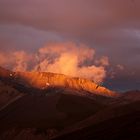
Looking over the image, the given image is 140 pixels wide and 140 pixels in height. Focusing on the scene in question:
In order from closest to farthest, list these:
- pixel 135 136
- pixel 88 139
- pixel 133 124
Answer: pixel 135 136 < pixel 88 139 < pixel 133 124

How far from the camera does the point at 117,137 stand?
554ft

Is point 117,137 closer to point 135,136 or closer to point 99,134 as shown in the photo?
point 135,136

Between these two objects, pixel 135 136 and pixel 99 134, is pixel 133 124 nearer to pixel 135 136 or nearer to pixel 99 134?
pixel 99 134

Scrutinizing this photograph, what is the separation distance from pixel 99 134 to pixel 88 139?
9948 millimetres

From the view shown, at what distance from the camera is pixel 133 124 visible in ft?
652

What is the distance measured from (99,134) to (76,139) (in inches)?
461

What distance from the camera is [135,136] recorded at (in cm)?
16150

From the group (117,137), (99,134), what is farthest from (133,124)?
(117,137)

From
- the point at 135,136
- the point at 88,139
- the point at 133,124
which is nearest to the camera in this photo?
the point at 135,136

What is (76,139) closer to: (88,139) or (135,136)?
(88,139)

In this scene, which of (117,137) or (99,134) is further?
(99,134)

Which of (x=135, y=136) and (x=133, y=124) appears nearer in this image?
(x=135, y=136)

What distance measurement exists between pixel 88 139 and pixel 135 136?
1236 inches

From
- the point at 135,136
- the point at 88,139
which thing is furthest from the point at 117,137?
the point at 88,139
